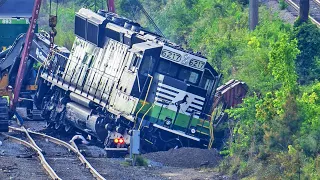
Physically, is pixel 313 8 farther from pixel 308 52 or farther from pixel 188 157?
pixel 188 157

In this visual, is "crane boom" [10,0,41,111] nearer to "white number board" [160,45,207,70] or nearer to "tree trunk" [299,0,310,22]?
"white number board" [160,45,207,70]

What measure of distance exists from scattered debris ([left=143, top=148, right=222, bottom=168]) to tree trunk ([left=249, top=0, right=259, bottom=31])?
7520mm

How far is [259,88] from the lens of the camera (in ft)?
69.5

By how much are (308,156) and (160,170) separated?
4.15 meters

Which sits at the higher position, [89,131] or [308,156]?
[308,156]

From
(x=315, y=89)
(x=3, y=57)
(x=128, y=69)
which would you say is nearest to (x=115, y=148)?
(x=128, y=69)

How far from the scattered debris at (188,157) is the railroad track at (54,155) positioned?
2.10 metres

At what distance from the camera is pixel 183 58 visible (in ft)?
71.5

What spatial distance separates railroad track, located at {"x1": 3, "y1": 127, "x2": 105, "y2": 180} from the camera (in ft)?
58.0

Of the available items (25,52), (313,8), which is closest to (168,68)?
(25,52)

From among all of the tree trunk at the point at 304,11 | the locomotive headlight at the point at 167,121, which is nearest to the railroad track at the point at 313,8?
the tree trunk at the point at 304,11

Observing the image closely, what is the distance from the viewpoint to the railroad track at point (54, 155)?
17.7 meters

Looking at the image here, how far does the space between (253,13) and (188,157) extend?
8748mm

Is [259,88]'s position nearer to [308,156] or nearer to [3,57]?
[308,156]
